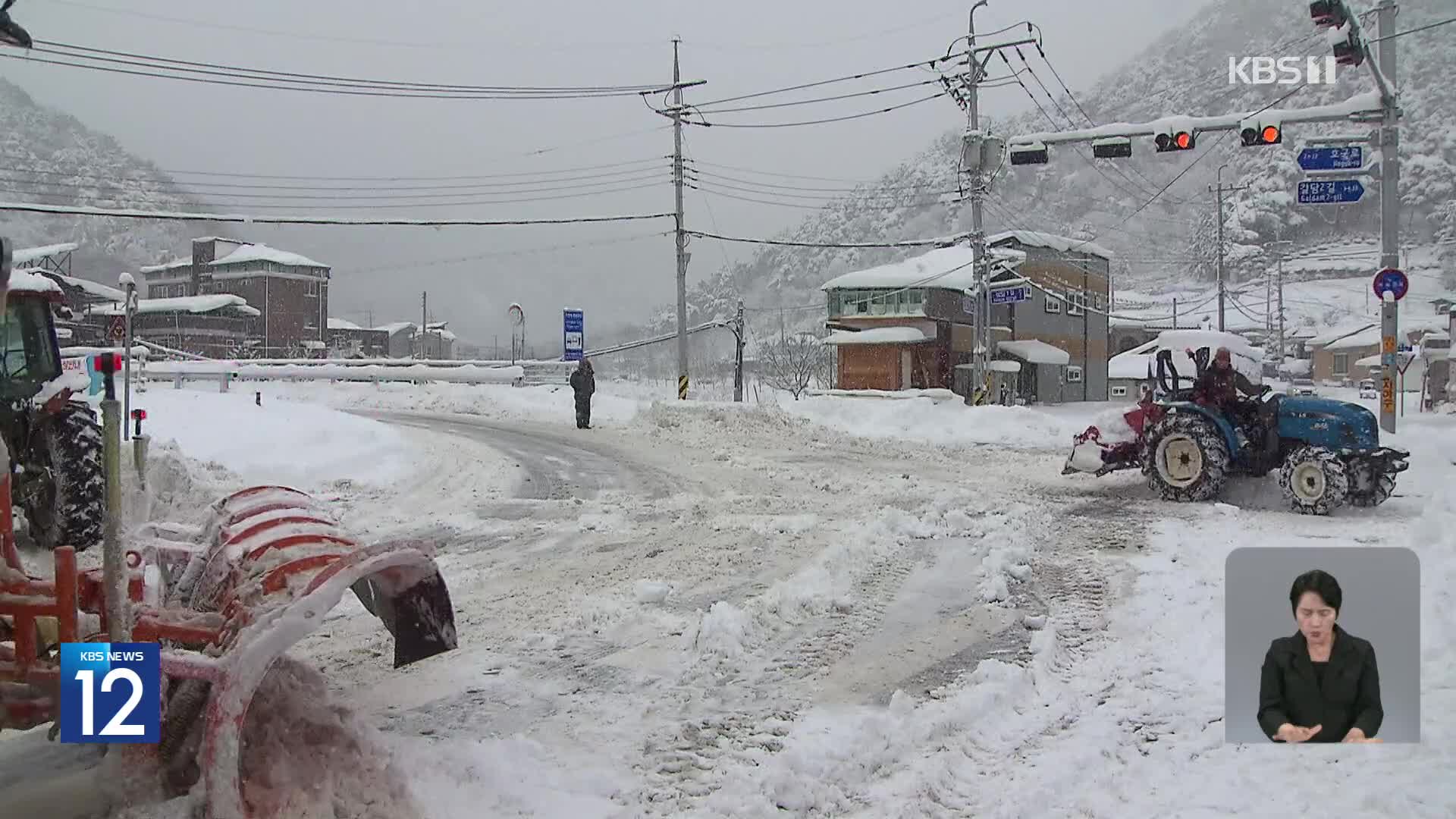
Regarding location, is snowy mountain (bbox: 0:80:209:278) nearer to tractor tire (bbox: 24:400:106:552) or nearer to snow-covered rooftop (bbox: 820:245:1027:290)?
tractor tire (bbox: 24:400:106:552)

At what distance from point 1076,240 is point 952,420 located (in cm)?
2217

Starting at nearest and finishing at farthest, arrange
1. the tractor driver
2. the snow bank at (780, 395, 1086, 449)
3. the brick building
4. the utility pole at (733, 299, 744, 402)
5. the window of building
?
the tractor driver → the brick building → the snow bank at (780, 395, 1086, 449) → the utility pole at (733, 299, 744, 402) → the window of building

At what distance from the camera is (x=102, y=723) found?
294cm

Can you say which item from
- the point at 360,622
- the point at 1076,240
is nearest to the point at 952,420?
the point at 360,622

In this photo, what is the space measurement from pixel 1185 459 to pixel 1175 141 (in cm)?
692

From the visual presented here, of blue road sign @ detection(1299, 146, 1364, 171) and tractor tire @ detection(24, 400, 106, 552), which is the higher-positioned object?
blue road sign @ detection(1299, 146, 1364, 171)

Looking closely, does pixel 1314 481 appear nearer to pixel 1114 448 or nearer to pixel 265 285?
pixel 1114 448

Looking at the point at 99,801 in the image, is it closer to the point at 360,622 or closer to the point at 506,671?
the point at 506,671

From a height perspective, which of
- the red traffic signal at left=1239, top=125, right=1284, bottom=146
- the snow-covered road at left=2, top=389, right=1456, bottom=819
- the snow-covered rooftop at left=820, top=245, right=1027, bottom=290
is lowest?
the snow-covered road at left=2, top=389, right=1456, bottom=819

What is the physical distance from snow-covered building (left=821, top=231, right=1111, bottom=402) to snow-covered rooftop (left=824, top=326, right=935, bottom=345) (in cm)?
4

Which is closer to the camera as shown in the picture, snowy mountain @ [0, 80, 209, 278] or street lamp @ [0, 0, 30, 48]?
street lamp @ [0, 0, 30, 48]

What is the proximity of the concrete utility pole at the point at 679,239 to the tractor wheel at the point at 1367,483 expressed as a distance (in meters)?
19.9

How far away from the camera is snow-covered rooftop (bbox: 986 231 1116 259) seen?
40.1 m

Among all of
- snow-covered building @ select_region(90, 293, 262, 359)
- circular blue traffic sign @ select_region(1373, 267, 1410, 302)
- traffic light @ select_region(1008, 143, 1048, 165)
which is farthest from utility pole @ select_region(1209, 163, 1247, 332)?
snow-covered building @ select_region(90, 293, 262, 359)
